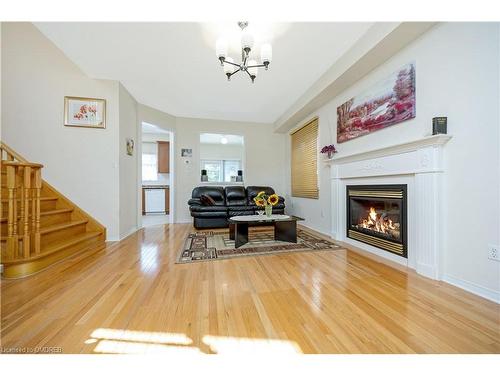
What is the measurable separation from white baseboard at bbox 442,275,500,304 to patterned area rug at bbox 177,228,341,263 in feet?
3.90

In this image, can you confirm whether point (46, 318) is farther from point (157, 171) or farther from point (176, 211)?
point (157, 171)

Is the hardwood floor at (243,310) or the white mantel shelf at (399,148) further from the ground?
the white mantel shelf at (399,148)

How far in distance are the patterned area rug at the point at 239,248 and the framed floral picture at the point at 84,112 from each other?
2451 millimetres

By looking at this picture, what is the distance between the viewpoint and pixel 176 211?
5156mm

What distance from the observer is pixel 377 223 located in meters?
2.67

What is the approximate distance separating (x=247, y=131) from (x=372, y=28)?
149 inches

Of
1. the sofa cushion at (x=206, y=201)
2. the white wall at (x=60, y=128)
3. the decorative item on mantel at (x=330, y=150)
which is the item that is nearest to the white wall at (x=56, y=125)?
the white wall at (x=60, y=128)

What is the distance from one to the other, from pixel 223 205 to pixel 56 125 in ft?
10.3

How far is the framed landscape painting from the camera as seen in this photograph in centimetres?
214

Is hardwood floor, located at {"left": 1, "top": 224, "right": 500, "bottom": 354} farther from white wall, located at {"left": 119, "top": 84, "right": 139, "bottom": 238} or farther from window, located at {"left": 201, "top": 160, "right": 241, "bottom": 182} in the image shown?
window, located at {"left": 201, "top": 160, "right": 241, "bottom": 182}

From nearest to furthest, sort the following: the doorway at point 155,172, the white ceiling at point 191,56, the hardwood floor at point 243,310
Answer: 1. the hardwood floor at point 243,310
2. the white ceiling at point 191,56
3. the doorway at point 155,172

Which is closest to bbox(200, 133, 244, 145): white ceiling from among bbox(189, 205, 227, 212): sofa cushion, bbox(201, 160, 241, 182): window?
bbox(201, 160, 241, 182): window

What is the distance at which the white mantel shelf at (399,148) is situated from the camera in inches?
70.8

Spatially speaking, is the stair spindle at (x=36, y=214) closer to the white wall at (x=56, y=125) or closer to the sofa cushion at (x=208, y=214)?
the white wall at (x=56, y=125)
